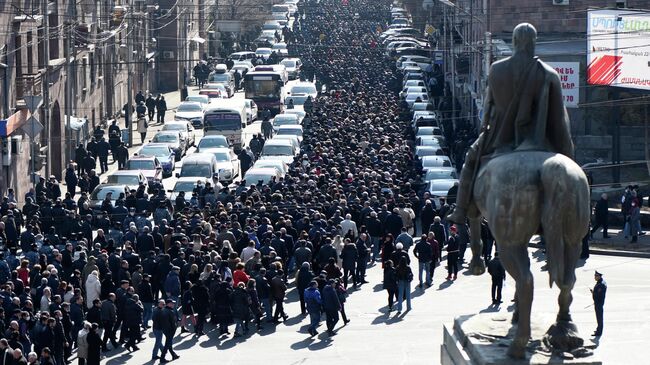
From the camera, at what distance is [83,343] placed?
28.3 metres

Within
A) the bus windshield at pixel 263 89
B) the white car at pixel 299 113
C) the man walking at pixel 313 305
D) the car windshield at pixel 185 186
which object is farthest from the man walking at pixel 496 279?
the bus windshield at pixel 263 89

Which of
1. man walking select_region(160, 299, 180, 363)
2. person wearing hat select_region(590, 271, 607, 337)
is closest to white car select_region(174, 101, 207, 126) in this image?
man walking select_region(160, 299, 180, 363)

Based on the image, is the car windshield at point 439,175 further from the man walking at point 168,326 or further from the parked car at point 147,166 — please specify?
the man walking at point 168,326

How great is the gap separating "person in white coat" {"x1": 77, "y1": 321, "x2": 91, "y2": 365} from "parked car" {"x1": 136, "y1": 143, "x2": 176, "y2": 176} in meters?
26.6

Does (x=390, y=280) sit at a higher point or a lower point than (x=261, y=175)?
lower

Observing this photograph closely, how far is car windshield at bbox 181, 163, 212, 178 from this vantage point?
50.7 meters

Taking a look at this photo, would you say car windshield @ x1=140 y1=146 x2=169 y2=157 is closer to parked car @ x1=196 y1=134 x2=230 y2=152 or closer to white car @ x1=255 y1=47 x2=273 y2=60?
parked car @ x1=196 y1=134 x2=230 y2=152

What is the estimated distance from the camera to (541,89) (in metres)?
14.8

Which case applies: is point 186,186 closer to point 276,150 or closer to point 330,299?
point 276,150

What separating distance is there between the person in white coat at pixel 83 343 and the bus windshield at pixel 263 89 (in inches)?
1893

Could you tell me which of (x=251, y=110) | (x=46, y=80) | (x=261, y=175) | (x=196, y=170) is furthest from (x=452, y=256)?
(x=251, y=110)

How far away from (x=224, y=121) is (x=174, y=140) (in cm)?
323

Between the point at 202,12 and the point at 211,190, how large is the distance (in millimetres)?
57547

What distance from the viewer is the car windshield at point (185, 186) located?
4825 cm
